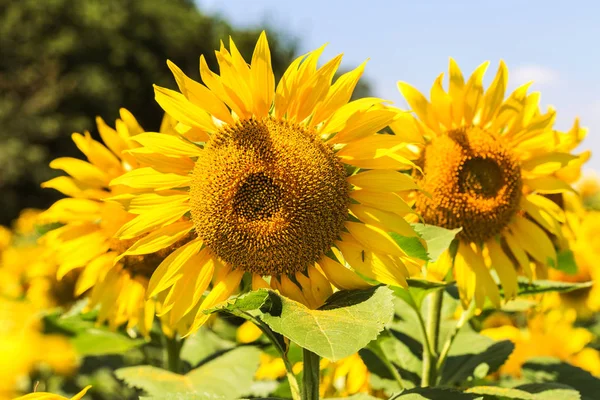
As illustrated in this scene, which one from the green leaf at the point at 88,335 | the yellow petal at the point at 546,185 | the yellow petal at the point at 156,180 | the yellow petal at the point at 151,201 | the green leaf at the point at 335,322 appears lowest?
the green leaf at the point at 88,335

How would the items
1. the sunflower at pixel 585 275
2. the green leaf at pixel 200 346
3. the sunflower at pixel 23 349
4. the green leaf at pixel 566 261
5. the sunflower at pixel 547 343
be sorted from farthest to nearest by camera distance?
the sunflower at pixel 585 275, the sunflower at pixel 547 343, the green leaf at pixel 200 346, the green leaf at pixel 566 261, the sunflower at pixel 23 349

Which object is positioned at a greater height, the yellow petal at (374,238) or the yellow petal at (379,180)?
the yellow petal at (379,180)

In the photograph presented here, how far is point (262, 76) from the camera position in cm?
143

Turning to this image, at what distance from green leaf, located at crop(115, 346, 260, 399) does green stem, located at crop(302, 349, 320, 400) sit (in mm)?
764

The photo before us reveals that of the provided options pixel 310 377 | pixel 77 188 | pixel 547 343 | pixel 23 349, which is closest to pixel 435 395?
pixel 310 377

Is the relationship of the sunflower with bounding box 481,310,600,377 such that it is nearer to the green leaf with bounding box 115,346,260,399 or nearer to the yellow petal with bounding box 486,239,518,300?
the yellow petal with bounding box 486,239,518,300

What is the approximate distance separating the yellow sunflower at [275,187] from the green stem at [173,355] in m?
1.11

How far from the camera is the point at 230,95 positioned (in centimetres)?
146

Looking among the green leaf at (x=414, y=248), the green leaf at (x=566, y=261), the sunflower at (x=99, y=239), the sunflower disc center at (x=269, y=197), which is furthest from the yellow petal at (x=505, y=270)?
the sunflower at (x=99, y=239)

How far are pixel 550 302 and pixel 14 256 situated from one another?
143 inches

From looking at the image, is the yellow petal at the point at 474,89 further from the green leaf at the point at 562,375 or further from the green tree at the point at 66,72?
the green tree at the point at 66,72

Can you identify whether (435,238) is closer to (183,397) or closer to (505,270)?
(505,270)

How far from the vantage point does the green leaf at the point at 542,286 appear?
1.99 m

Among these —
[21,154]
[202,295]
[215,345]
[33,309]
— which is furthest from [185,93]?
[21,154]
